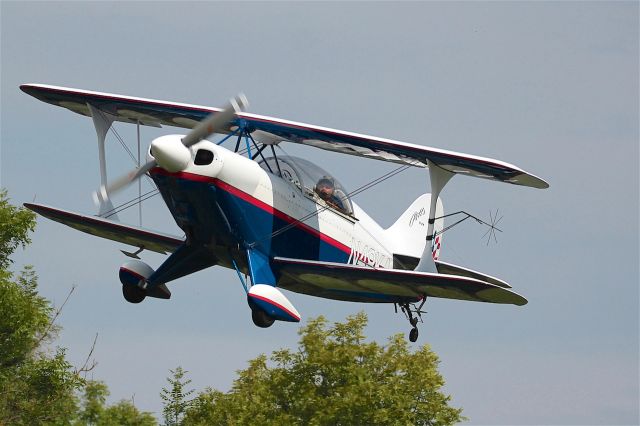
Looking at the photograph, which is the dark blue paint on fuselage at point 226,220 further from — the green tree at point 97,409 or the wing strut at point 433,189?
the green tree at point 97,409

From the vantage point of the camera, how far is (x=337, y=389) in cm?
4647

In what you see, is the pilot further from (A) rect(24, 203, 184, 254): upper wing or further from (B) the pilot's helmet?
(A) rect(24, 203, 184, 254): upper wing

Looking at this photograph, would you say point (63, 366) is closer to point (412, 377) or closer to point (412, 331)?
point (412, 377)

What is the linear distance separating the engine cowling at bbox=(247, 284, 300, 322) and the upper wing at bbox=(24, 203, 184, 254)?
327 centimetres

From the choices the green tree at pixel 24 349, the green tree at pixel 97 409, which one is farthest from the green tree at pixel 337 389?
the green tree at pixel 97 409

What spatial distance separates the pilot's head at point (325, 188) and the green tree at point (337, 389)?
675 inches

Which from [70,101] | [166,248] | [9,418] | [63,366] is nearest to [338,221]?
[166,248]

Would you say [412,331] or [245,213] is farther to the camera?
[412,331]

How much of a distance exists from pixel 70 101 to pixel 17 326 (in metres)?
14.9

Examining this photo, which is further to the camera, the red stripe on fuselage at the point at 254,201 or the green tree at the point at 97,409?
the red stripe on fuselage at the point at 254,201

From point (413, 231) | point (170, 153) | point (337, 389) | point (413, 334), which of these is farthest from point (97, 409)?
point (337, 389)

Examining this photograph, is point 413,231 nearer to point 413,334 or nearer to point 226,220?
point 413,334

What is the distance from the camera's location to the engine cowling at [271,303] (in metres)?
26.3

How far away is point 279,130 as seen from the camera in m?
28.4
